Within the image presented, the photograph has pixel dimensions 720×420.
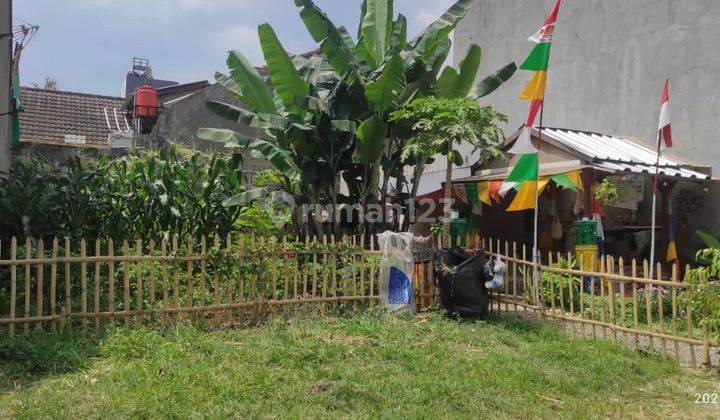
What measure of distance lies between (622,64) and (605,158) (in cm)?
387

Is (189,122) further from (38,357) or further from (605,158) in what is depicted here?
(38,357)

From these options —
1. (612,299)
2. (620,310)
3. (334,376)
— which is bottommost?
(334,376)

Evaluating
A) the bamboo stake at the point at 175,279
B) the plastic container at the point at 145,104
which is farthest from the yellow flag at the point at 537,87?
the plastic container at the point at 145,104

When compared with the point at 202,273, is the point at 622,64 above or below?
above

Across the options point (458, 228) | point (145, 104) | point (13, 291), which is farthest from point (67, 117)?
point (13, 291)

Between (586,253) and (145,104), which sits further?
(145,104)

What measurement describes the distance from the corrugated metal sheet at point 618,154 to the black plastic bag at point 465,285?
3665 mm

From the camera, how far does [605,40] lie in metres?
13.5

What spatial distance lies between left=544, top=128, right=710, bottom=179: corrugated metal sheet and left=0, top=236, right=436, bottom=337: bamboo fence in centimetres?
403

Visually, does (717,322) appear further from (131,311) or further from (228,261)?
(131,311)

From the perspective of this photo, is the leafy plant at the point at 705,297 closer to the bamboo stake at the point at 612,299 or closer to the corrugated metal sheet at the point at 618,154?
the bamboo stake at the point at 612,299

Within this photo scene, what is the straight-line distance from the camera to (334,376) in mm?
5457

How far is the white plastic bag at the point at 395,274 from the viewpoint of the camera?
820cm

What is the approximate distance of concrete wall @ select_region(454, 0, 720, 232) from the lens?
11.8 meters
